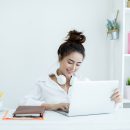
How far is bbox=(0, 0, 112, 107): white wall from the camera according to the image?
3.07m

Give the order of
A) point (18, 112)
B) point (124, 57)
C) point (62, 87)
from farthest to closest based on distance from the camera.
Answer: point (124, 57), point (62, 87), point (18, 112)

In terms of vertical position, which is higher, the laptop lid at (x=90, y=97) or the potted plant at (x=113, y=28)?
the potted plant at (x=113, y=28)

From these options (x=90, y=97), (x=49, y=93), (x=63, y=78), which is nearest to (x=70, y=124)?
(x=90, y=97)

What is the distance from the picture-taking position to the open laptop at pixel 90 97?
1647 millimetres

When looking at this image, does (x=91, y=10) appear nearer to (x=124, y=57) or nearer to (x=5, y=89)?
(x=124, y=57)

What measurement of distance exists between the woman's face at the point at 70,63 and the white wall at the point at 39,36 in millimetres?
758

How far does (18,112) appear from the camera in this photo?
1661 millimetres

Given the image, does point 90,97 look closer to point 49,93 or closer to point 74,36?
point 49,93

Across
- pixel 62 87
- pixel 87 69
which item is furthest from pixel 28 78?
pixel 62 87

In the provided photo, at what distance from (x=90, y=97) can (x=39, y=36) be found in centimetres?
156

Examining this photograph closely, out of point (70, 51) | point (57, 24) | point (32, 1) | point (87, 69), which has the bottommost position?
point (87, 69)

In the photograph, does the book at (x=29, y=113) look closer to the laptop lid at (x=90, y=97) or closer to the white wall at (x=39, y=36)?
the laptop lid at (x=90, y=97)

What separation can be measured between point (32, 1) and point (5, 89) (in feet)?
3.10

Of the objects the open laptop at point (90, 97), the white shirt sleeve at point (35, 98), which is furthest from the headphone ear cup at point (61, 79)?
the open laptop at point (90, 97)
